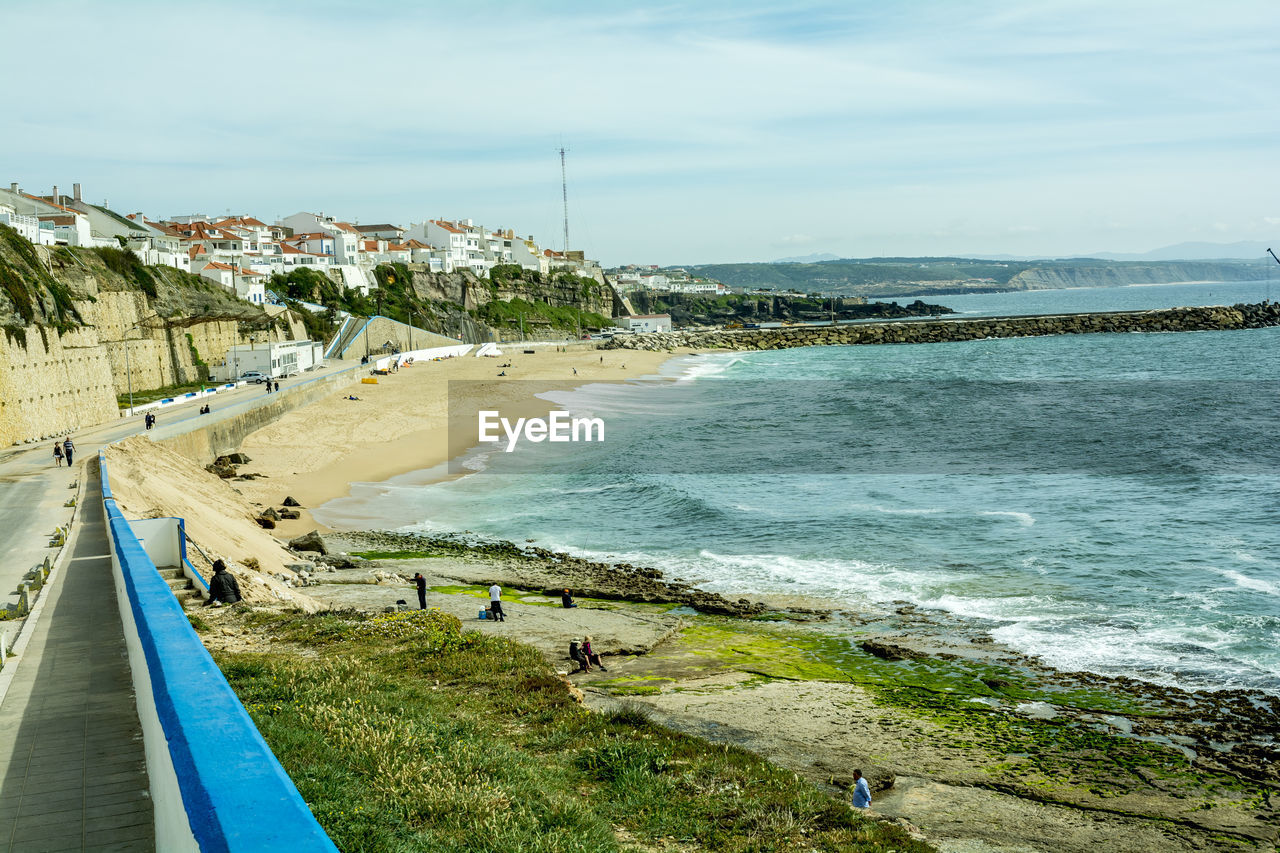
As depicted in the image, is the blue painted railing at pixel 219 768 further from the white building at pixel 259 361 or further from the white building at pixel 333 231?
the white building at pixel 333 231

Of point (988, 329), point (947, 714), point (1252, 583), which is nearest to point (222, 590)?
point (947, 714)

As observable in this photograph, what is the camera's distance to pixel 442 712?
11898 mm

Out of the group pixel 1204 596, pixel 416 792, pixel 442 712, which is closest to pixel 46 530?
pixel 442 712

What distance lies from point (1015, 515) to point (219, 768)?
3261cm

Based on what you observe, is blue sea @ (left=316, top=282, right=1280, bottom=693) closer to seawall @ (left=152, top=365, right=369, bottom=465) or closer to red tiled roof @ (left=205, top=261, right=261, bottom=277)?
seawall @ (left=152, top=365, right=369, bottom=465)

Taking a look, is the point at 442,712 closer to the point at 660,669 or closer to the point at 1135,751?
the point at 660,669

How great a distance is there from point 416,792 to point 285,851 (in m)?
5.66

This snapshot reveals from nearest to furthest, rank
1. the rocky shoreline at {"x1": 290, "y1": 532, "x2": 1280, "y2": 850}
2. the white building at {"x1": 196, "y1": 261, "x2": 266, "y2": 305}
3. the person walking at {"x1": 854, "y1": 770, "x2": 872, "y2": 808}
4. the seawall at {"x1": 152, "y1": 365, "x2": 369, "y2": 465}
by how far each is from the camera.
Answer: the person walking at {"x1": 854, "y1": 770, "x2": 872, "y2": 808}, the rocky shoreline at {"x1": 290, "y1": 532, "x2": 1280, "y2": 850}, the seawall at {"x1": 152, "y1": 365, "x2": 369, "y2": 465}, the white building at {"x1": 196, "y1": 261, "x2": 266, "y2": 305}

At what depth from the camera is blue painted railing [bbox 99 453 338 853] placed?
328cm

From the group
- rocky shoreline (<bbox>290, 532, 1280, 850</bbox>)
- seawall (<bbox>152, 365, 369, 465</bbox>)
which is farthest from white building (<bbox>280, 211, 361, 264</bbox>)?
rocky shoreline (<bbox>290, 532, 1280, 850</bbox>)

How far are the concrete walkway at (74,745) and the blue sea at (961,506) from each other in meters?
17.2

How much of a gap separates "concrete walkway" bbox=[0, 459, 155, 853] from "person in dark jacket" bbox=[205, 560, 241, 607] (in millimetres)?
4806

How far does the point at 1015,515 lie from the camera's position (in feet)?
107

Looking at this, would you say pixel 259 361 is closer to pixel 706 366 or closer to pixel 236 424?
pixel 236 424
